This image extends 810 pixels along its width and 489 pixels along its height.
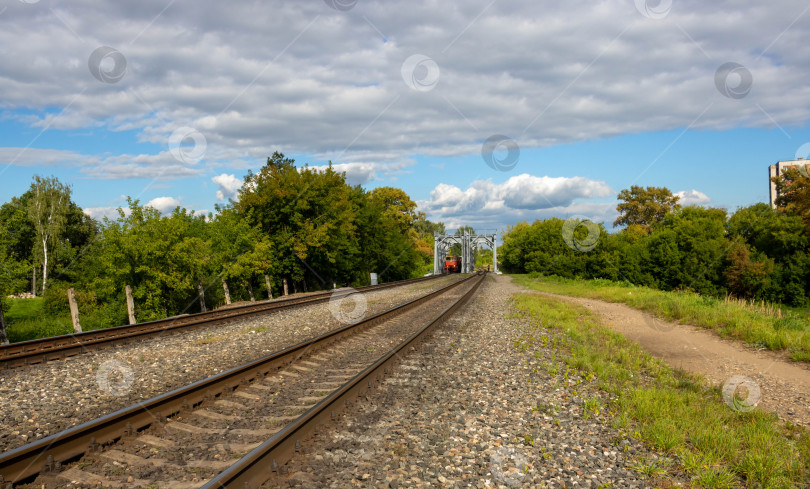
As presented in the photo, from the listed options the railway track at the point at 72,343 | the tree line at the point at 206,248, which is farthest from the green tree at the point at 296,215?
the railway track at the point at 72,343

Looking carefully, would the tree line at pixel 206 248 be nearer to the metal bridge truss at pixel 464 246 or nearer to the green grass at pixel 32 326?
the green grass at pixel 32 326

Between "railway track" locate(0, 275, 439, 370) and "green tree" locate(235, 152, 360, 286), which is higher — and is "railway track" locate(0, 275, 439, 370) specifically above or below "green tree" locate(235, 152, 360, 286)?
below

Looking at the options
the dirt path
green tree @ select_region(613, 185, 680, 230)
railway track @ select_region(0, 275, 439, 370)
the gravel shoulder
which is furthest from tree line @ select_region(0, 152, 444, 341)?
green tree @ select_region(613, 185, 680, 230)

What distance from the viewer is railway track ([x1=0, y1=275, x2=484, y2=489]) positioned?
4.17 m

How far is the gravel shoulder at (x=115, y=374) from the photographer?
592cm

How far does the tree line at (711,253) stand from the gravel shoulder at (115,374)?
49990 mm

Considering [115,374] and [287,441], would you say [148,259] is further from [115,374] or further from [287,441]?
[287,441]

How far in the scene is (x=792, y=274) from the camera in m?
48.8

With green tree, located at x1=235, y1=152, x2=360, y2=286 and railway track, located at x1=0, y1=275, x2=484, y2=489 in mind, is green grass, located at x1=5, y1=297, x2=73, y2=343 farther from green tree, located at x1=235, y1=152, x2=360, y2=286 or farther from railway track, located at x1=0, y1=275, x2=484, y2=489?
railway track, located at x1=0, y1=275, x2=484, y2=489

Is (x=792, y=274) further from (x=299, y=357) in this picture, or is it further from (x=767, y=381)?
(x=299, y=357)

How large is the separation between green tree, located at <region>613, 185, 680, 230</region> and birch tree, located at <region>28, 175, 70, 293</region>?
275 ft

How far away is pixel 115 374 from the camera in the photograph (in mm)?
8094

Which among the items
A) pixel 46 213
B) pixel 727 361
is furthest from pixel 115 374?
pixel 46 213

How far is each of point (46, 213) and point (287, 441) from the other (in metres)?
63.4
